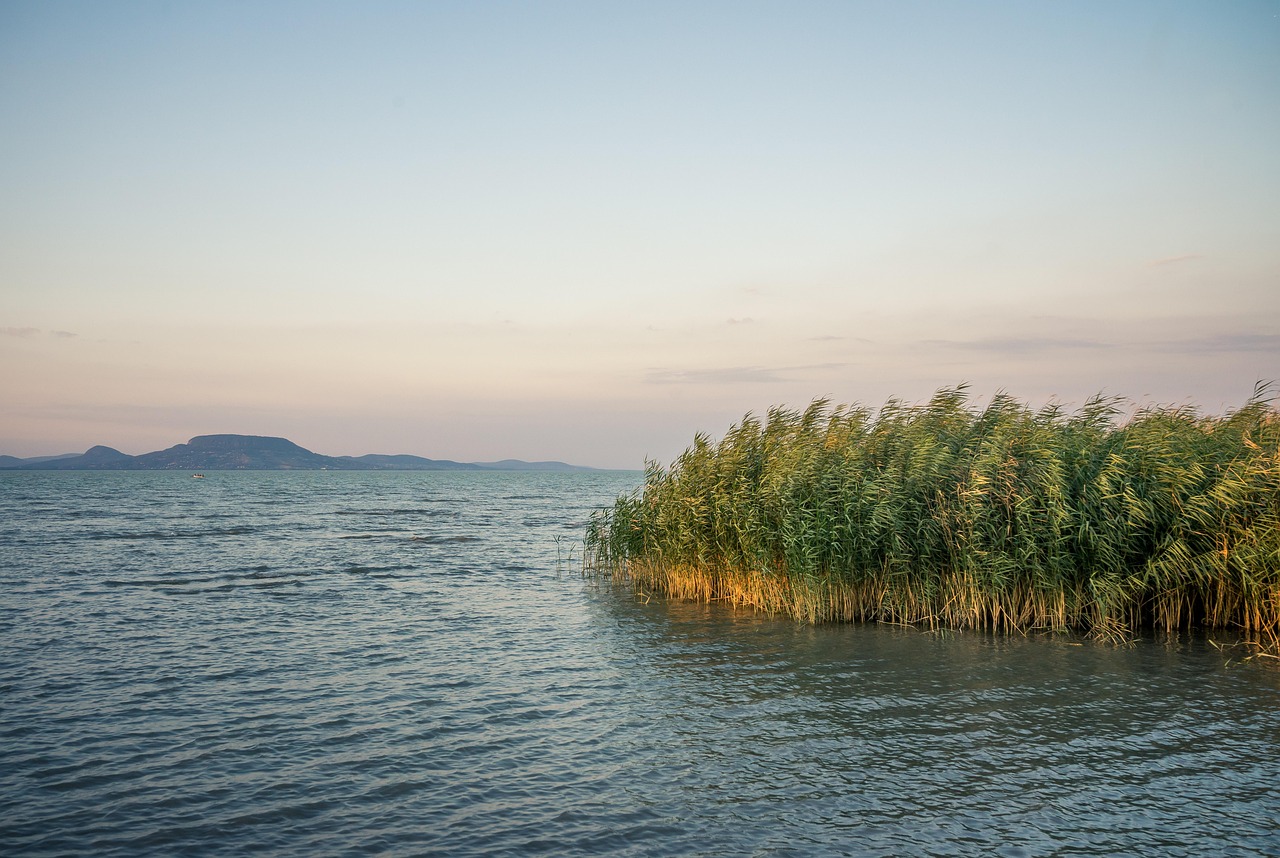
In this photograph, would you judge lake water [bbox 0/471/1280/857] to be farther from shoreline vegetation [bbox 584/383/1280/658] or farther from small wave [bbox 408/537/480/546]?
small wave [bbox 408/537/480/546]

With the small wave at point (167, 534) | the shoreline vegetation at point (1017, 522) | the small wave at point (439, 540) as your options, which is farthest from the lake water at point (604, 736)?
the small wave at point (167, 534)

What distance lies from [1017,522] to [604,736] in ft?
40.5

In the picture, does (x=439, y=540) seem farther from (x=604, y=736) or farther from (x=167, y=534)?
(x=604, y=736)

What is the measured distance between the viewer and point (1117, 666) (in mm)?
16531

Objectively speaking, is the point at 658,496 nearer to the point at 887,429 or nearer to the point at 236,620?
the point at 887,429

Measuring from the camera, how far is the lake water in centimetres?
942

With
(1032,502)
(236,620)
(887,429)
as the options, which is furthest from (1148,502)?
(236,620)

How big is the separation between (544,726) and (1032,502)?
13652 mm

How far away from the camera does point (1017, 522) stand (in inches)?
767

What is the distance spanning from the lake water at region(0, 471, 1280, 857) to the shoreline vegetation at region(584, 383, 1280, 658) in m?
1.18

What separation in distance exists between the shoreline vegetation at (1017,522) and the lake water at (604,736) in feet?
3.86

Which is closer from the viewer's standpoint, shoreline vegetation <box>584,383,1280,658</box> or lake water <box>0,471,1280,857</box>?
lake water <box>0,471,1280,857</box>

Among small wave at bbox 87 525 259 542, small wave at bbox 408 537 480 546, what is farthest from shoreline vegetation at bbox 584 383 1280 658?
small wave at bbox 87 525 259 542

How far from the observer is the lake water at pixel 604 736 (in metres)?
9.42
